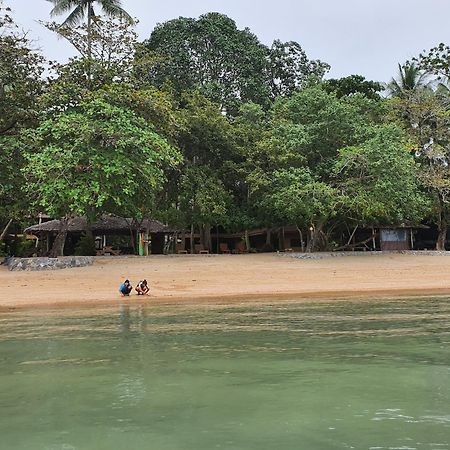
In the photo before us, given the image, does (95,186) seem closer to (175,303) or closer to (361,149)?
(175,303)

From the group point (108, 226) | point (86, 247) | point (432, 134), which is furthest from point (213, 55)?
point (86, 247)

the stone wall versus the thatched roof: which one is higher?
the thatched roof

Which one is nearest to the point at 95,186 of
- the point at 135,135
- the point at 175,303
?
the point at 135,135

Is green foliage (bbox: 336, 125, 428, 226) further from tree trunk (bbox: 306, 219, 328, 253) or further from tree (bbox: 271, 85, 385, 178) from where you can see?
tree trunk (bbox: 306, 219, 328, 253)

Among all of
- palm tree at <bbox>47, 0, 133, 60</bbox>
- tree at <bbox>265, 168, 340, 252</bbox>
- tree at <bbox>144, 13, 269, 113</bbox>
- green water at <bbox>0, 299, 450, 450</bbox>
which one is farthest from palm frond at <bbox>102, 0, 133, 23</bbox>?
green water at <bbox>0, 299, 450, 450</bbox>

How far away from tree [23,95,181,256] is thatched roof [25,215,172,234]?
9317 mm

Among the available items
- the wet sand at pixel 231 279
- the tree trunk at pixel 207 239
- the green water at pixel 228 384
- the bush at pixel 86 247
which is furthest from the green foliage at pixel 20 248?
the green water at pixel 228 384

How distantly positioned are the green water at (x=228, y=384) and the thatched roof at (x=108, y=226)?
2084 cm

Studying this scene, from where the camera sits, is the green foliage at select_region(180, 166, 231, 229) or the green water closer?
the green water

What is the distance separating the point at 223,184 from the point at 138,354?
22.6m

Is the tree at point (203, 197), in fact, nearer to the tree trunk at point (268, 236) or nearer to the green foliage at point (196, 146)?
the green foliage at point (196, 146)

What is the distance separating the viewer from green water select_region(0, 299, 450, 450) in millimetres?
4312

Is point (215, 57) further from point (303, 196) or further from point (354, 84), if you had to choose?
point (303, 196)

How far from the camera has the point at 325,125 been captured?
26.3 meters
